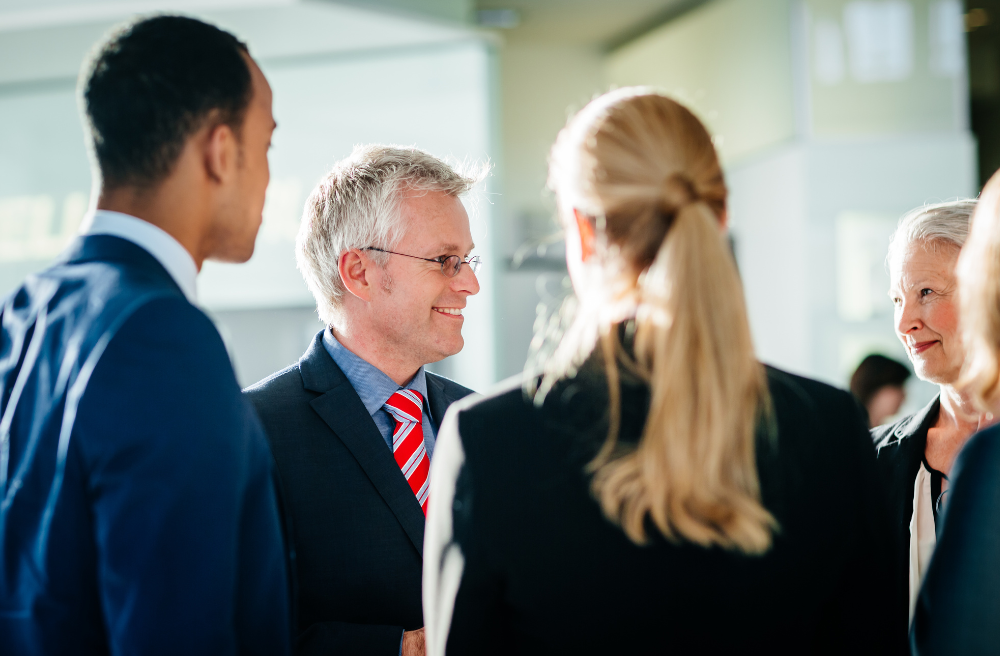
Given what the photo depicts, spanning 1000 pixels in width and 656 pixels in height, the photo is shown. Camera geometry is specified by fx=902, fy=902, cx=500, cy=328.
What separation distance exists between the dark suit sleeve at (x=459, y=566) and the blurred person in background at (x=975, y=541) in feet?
1.58

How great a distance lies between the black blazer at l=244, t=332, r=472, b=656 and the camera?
151cm

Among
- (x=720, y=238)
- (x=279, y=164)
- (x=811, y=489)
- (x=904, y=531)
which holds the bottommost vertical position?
(x=904, y=531)

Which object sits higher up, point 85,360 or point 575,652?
point 85,360

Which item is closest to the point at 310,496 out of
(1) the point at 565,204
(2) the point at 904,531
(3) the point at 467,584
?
(3) the point at 467,584

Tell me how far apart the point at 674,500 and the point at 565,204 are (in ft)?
1.18

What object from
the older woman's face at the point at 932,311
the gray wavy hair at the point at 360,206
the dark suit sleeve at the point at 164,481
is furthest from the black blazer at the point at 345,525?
the older woman's face at the point at 932,311

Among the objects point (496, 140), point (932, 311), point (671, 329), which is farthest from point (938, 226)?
point (496, 140)

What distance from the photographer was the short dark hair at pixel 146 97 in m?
1.07

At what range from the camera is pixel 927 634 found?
100 centimetres

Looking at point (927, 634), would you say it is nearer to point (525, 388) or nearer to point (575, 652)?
point (575, 652)

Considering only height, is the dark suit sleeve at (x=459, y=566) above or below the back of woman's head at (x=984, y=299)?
below

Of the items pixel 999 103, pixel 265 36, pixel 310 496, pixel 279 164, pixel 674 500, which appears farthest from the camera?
pixel 999 103

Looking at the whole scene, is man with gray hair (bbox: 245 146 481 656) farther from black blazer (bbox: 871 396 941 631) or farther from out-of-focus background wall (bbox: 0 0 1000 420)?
out-of-focus background wall (bbox: 0 0 1000 420)

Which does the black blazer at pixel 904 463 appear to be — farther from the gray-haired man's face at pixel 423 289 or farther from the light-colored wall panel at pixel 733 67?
the light-colored wall panel at pixel 733 67
